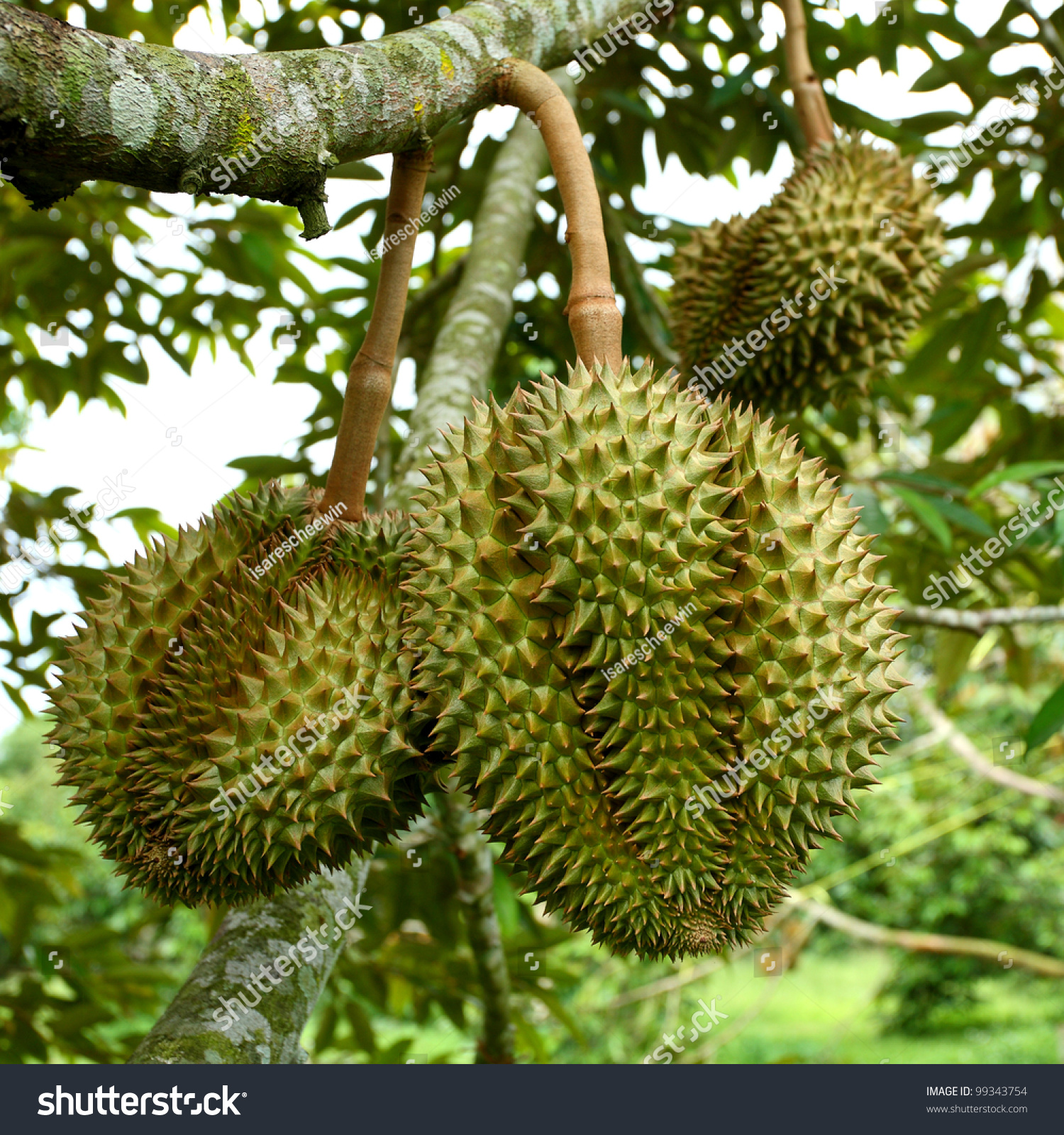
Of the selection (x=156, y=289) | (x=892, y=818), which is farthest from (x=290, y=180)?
(x=892, y=818)

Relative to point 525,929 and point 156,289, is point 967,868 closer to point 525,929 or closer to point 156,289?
point 525,929

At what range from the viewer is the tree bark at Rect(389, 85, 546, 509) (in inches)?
84.9

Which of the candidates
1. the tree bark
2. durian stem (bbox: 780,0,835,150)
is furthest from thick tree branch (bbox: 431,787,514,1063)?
durian stem (bbox: 780,0,835,150)

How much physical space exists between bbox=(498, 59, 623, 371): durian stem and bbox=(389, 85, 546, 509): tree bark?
0.58m

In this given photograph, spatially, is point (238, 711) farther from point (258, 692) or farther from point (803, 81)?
point (803, 81)

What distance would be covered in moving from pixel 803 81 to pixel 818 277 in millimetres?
629

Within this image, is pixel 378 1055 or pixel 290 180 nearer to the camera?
pixel 290 180

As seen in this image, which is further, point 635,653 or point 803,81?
point 803,81

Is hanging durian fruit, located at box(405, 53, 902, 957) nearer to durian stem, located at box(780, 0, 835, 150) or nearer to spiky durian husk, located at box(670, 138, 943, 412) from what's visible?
spiky durian husk, located at box(670, 138, 943, 412)

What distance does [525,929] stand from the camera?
3.37 m

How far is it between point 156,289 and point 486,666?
9.39 feet

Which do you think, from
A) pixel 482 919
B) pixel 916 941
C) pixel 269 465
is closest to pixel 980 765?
pixel 916 941

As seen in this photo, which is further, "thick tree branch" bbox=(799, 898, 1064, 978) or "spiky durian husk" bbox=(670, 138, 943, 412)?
"thick tree branch" bbox=(799, 898, 1064, 978)

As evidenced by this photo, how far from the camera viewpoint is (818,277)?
229 centimetres
